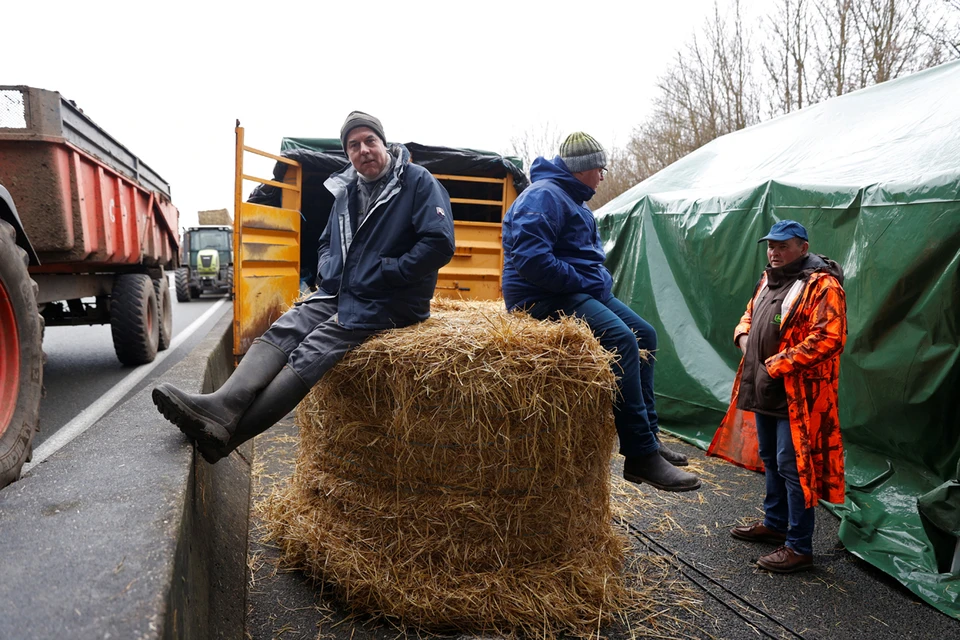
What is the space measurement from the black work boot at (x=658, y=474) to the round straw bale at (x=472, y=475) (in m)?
0.14

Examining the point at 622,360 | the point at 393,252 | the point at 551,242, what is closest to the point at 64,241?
the point at 393,252

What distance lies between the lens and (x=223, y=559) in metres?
2.72

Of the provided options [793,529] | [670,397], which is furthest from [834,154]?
[793,529]

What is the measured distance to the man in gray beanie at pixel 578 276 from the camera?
3002 mm

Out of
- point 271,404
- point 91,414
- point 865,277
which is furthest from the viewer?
point 91,414

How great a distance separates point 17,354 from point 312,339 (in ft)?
4.14

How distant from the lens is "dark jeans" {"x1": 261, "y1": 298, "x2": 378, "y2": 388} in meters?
2.79

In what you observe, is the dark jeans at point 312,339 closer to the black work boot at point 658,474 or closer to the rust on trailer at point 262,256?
the black work boot at point 658,474

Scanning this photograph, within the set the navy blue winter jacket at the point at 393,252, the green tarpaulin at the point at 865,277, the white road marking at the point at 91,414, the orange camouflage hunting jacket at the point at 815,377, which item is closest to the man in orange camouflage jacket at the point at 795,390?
the orange camouflage hunting jacket at the point at 815,377

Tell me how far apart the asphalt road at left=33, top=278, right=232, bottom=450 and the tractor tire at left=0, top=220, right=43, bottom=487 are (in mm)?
1608

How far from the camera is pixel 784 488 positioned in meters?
3.71

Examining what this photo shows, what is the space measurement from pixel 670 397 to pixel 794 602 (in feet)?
10.8

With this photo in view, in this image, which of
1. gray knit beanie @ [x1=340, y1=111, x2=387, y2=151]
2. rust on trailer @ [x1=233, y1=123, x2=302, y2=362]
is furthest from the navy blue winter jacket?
rust on trailer @ [x1=233, y1=123, x2=302, y2=362]

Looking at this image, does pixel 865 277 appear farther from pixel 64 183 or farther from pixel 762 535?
pixel 64 183
